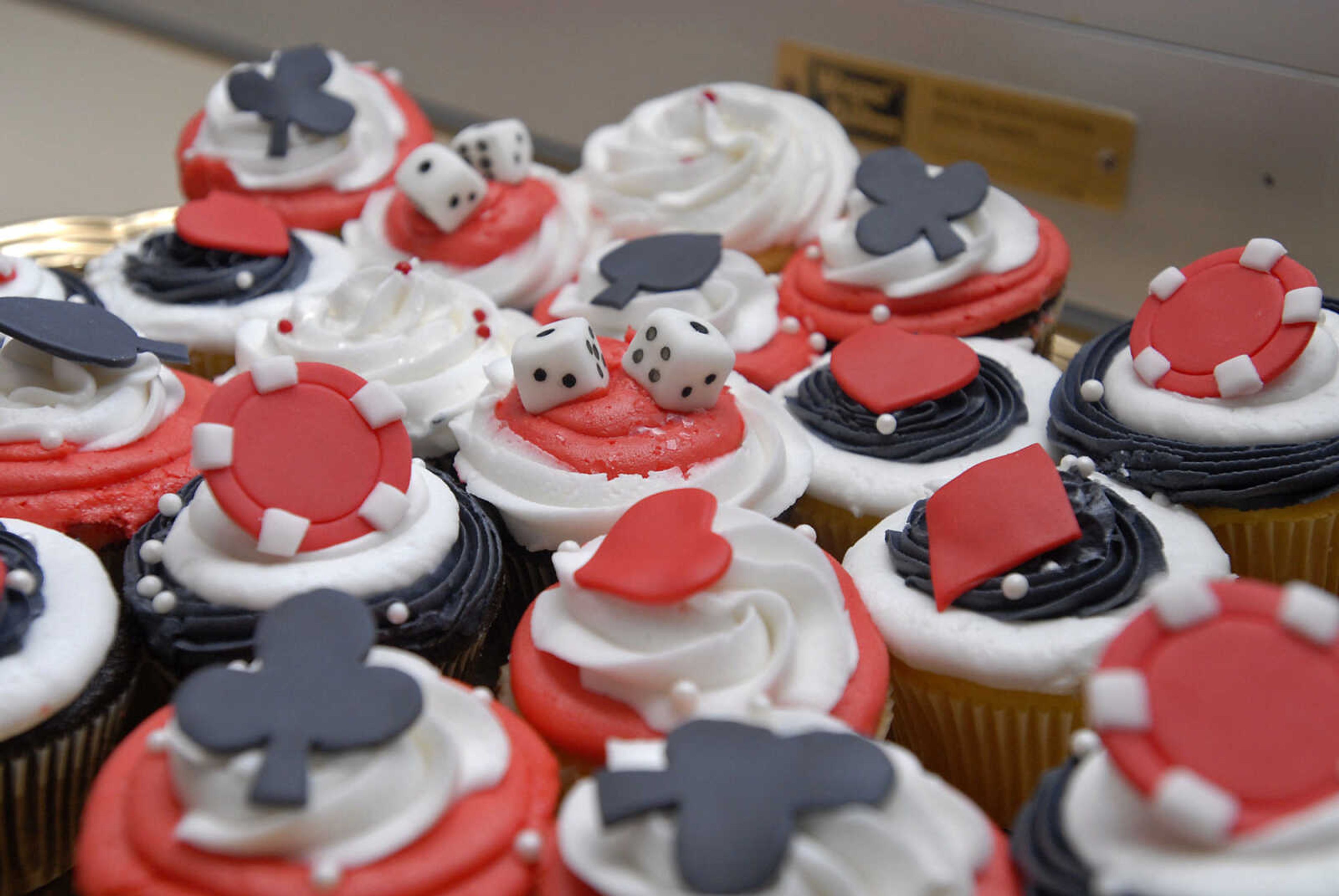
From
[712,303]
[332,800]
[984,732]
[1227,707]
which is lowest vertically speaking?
[984,732]

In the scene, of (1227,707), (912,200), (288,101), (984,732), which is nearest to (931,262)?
(912,200)

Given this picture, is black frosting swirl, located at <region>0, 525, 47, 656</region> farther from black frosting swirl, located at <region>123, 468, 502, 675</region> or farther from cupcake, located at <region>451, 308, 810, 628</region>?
cupcake, located at <region>451, 308, 810, 628</region>

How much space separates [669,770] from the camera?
1.73 m

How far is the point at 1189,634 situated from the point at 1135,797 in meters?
0.23

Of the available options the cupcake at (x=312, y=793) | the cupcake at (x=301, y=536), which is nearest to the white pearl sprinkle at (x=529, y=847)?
the cupcake at (x=312, y=793)

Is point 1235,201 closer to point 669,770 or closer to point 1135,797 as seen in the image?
point 1135,797

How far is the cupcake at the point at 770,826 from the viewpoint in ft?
5.40

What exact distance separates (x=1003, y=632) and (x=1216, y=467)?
64cm

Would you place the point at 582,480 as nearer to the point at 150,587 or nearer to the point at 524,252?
the point at 150,587

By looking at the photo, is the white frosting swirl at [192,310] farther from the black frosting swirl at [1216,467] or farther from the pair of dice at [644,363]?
the black frosting swirl at [1216,467]

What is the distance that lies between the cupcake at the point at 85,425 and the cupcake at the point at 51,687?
0.17m

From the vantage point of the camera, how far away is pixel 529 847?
1.80 m

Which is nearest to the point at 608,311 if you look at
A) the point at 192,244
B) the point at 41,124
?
the point at 192,244

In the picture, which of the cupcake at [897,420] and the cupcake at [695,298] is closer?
the cupcake at [897,420]
